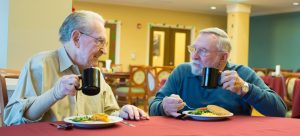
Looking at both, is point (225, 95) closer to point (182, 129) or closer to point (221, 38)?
point (221, 38)

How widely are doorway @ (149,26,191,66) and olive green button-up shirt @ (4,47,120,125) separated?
32.7 ft

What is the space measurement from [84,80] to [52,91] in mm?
190

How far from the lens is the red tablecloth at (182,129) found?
48.5 inches

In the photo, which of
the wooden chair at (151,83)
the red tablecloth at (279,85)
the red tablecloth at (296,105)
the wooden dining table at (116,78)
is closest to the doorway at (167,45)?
the wooden dining table at (116,78)

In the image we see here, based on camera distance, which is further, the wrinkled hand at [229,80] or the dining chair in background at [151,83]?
the dining chair in background at [151,83]

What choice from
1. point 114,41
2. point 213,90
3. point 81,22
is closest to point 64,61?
point 81,22

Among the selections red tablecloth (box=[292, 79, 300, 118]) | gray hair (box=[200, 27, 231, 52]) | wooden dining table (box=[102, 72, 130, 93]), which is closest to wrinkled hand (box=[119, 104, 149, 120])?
gray hair (box=[200, 27, 231, 52])

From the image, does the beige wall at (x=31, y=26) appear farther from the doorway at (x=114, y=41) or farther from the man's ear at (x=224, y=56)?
the doorway at (x=114, y=41)

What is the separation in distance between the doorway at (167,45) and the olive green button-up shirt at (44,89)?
9979 mm

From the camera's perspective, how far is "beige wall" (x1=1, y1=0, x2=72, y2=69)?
9.81 ft

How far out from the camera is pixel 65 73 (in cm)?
172

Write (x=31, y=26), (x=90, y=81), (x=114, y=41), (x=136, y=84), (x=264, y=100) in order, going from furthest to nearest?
(x=114, y=41), (x=136, y=84), (x=31, y=26), (x=264, y=100), (x=90, y=81)

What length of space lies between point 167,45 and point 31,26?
899 cm

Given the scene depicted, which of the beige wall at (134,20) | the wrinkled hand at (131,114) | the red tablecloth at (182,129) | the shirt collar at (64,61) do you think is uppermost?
the beige wall at (134,20)
